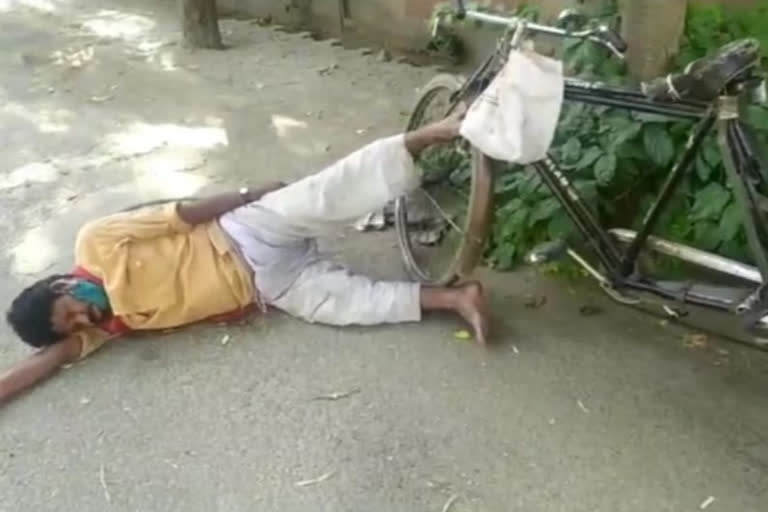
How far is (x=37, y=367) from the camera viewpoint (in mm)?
3369

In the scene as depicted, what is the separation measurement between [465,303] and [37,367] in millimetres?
1372

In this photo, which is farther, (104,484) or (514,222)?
(514,222)

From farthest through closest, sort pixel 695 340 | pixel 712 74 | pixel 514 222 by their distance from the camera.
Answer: pixel 514 222, pixel 695 340, pixel 712 74

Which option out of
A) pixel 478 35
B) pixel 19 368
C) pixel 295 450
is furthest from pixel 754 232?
pixel 478 35

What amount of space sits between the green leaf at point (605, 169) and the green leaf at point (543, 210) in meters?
0.17

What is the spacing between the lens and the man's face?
3338 mm

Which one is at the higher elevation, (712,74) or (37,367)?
(712,74)

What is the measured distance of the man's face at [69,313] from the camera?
11.0 ft

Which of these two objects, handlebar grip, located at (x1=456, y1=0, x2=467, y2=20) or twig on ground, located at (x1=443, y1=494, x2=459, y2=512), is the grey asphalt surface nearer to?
twig on ground, located at (x1=443, y1=494, x2=459, y2=512)

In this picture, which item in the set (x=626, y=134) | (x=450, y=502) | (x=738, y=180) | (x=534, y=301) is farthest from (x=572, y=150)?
(x=450, y=502)

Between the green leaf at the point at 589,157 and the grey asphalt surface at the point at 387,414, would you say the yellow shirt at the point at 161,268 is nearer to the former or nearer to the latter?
the grey asphalt surface at the point at 387,414

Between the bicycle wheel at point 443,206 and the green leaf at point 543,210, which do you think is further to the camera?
the green leaf at point 543,210

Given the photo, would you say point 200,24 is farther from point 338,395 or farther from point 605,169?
point 338,395

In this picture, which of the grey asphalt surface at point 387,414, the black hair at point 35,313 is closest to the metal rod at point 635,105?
the grey asphalt surface at point 387,414
